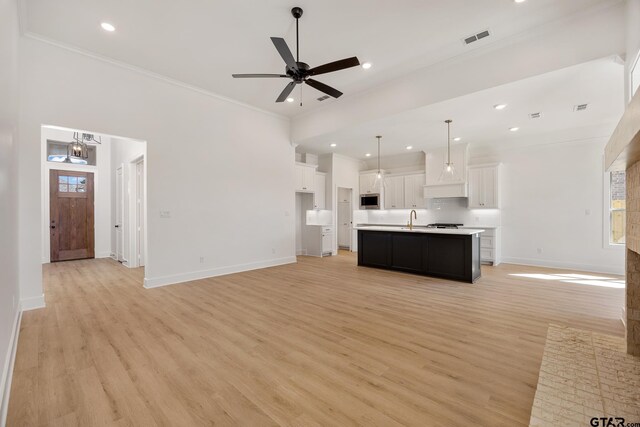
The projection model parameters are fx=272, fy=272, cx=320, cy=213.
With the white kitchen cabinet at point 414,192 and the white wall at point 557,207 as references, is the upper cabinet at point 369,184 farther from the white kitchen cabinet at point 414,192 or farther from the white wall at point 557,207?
the white wall at point 557,207

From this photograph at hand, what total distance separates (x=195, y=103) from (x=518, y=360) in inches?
239

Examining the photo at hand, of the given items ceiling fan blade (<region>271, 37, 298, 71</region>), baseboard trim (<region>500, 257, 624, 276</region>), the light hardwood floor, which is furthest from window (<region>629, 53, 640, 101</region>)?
baseboard trim (<region>500, 257, 624, 276</region>)

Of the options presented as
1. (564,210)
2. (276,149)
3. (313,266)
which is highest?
(276,149)

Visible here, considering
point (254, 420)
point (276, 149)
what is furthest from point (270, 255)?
point (254, 420)

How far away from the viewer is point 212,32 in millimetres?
3600

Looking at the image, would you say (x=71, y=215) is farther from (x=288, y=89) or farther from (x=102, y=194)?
(x=288, y=89)

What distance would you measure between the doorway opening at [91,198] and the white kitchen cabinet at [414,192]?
725 cm

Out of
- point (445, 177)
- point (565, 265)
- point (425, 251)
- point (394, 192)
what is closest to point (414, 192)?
point (394, 192)

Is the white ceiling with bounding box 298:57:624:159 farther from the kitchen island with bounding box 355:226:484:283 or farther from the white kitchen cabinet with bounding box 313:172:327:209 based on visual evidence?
the kitchen island with bounding box 355:226:484:283

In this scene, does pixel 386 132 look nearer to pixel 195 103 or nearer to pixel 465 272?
pixel 465 272

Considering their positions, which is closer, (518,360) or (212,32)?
(518,360)

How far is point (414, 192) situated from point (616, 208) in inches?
170


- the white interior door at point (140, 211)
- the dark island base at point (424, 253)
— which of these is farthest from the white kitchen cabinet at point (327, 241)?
the white interior door at point (140, 211)

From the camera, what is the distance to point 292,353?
2.45 metres
